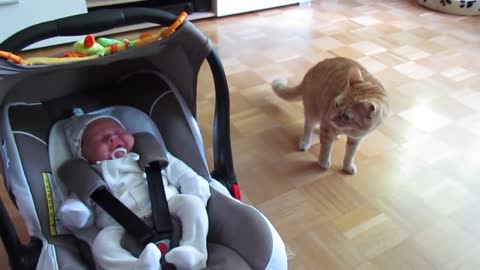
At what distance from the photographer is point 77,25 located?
84cm

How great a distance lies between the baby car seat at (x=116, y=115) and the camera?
0.87 metres

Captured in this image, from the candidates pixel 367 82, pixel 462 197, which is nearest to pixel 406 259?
pixel 462 197

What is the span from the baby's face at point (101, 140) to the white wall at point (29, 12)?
147cm

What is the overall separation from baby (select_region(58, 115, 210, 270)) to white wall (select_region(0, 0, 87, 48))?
1.43m

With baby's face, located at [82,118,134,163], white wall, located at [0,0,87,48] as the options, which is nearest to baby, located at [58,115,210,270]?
baby's face, located at [82,118,134,163]

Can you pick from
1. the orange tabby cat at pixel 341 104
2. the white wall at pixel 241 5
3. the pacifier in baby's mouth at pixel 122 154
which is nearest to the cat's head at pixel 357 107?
the orange tabby cat at pixel 341 104

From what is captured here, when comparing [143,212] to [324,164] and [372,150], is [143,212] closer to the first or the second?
[324,164]

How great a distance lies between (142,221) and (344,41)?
2042 mm

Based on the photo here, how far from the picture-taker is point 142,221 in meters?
0.96

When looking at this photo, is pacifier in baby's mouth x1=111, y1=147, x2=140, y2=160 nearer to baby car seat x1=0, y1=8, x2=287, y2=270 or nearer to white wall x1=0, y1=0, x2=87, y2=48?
baby car seat x1=0, y1=8, x2=287, y2=270

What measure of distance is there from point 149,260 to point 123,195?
26 centimetres

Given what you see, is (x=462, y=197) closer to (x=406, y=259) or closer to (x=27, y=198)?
(x=406, y=259)

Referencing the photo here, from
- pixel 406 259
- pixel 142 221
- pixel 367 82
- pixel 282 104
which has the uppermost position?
pixel 367 82

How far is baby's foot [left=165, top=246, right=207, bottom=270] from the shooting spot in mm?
849
